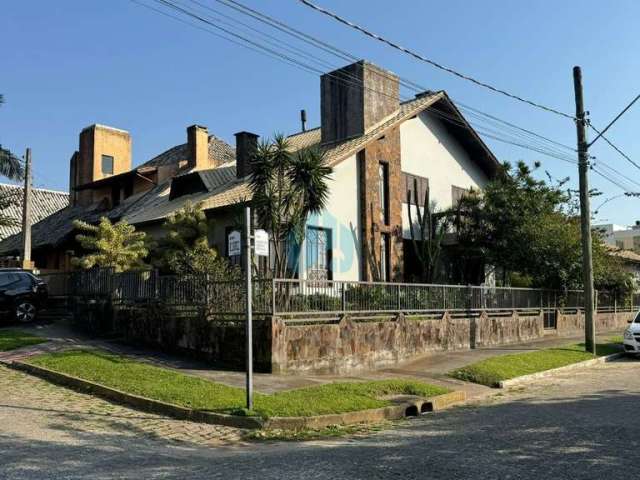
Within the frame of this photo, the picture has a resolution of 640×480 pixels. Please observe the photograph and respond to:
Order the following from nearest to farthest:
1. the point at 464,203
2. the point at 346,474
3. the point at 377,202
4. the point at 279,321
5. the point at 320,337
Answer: the point at 346,474, the point at 279,321, the point at 320,337, the point at 377,202, the point at 464,203

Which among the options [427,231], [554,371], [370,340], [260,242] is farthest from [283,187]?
[427,231]

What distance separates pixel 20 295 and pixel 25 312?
56cm

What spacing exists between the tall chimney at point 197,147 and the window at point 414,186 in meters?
9.42

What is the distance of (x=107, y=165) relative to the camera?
3472cm

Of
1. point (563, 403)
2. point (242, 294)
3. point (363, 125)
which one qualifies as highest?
point (363, 125)

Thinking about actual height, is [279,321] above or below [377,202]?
below

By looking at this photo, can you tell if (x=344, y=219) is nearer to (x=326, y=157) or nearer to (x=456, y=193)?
(x=326, y=157)

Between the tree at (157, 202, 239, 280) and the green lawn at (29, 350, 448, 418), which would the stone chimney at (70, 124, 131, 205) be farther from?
the green lawn at (29, 350, 448, 418)

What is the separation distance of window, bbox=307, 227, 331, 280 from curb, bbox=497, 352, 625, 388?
300 inches

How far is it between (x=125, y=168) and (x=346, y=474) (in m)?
31.9

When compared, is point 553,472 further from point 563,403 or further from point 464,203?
point 464,203

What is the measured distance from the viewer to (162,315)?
612 inches

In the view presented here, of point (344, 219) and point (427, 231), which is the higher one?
point (344, 219)

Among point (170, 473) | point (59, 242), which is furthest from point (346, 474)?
point (59, 242)
